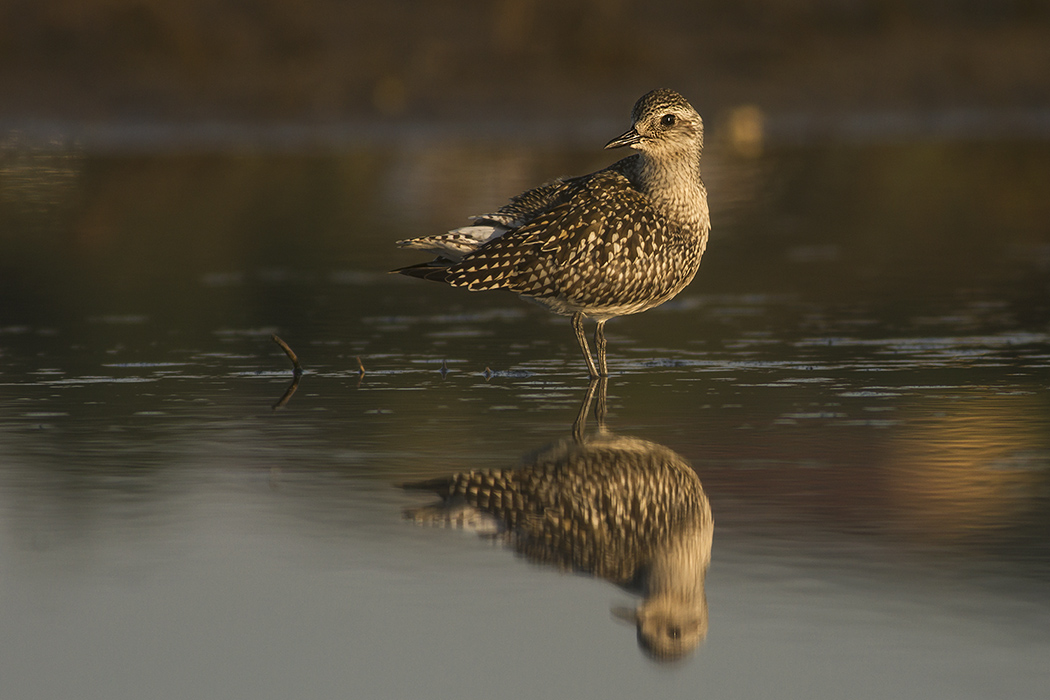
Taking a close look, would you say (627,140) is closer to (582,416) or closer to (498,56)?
(582,416)

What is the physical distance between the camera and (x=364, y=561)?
23.9ft

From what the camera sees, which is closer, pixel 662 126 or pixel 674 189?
pixel 674 189

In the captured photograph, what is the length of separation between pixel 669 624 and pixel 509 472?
2.33m

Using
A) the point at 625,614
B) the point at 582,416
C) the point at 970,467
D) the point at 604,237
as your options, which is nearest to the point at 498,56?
the point at 604,237

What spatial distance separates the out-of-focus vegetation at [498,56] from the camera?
1464 inches

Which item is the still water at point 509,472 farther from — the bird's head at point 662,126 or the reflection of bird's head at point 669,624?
the bird's head at point 662,126

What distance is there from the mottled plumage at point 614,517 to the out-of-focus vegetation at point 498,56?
1128 inches

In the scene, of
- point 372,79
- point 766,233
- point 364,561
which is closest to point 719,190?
point 766,233

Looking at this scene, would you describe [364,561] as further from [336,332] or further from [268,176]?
[268,176]

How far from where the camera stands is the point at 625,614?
21.4ft

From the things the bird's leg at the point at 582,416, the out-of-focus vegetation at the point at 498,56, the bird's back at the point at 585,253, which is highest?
the out-of-focus vegetation at the point at 498,56

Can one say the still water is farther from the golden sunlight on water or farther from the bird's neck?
the bird's neck

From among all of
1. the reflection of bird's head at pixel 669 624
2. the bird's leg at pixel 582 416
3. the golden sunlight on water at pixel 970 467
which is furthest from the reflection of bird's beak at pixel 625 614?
the bird's leg at pixel 582 416

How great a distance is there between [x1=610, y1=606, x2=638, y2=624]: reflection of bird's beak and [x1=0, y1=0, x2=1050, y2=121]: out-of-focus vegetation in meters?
30.9
